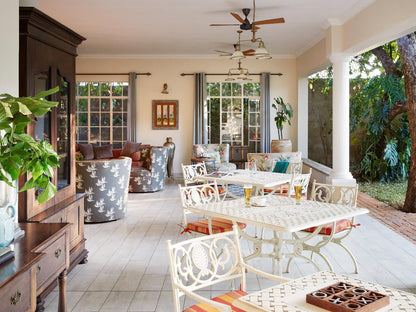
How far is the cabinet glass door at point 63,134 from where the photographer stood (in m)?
3.65

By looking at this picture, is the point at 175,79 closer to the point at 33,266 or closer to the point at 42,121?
the point at 42,121

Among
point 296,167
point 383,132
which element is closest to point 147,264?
point 296,167

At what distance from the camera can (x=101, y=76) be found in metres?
11.1

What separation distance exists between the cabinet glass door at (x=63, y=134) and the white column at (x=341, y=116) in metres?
5.06

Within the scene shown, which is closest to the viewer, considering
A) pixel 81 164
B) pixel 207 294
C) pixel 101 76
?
pixel 207 294

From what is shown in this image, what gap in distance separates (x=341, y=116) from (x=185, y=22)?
3.31 m

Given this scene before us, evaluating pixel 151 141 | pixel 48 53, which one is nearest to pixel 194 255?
pixel 48 53

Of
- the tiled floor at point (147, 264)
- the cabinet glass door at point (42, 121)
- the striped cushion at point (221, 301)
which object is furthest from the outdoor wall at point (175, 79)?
the striped cushion at point (221, 301)

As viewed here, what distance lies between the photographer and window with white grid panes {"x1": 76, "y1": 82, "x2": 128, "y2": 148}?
11.2 meters

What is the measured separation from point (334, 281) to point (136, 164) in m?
7.95

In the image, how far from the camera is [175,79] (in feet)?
36.6

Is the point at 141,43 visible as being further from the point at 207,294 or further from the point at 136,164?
the point at 207,294

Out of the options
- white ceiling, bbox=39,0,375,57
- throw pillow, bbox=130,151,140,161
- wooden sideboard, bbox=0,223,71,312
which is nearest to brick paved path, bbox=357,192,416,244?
white ceiling, bbox=39,0,375,57

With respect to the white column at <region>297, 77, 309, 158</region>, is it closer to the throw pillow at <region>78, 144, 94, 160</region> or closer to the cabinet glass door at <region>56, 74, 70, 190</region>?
the throw pillow at <region>78, 144, 94, 160</region>
